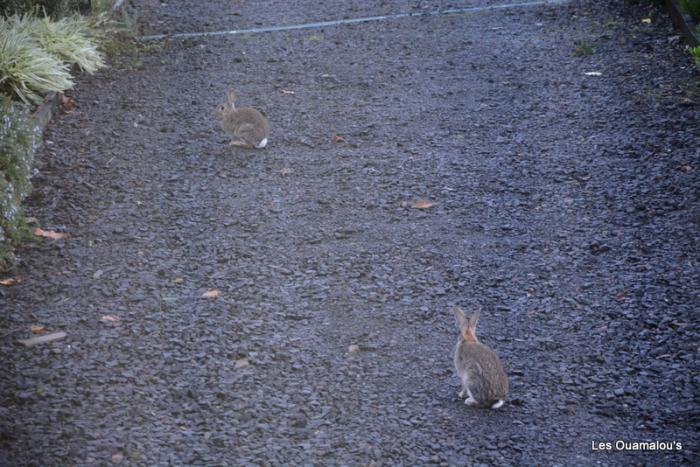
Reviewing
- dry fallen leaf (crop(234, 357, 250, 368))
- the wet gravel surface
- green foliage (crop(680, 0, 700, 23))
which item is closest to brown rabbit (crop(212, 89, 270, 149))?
the wet gravel surface

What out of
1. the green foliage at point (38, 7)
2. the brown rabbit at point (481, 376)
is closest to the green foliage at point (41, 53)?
the green foliage at point (38, 7)

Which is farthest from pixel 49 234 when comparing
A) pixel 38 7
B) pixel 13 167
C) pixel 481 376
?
pixel 38 7

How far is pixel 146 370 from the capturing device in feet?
16.6

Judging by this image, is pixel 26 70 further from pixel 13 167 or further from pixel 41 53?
pixel 13 167

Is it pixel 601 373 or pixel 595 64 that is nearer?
pixel 601 373

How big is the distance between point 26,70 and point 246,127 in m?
2.61

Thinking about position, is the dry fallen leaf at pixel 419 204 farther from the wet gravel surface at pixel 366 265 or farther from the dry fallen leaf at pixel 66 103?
the dry fallen leaf at pixel 66 103

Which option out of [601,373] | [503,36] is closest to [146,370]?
[601,373]

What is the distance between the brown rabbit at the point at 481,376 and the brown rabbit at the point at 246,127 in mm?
3911

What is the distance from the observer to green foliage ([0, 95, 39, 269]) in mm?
6340

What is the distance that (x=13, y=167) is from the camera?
22.7ft

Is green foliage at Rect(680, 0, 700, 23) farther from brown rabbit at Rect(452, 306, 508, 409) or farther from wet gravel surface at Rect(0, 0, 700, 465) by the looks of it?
brown rabbit at Rect(452, 306, 508, 409)

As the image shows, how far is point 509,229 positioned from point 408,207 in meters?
0.86

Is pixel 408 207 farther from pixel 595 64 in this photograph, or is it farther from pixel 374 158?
pixel 595 64
